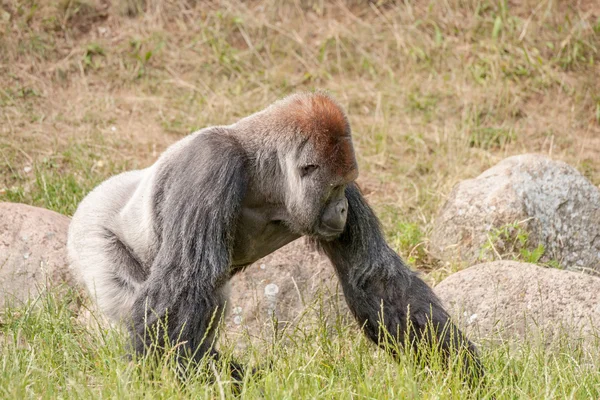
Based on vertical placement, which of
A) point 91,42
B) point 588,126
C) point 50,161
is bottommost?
point 588,126

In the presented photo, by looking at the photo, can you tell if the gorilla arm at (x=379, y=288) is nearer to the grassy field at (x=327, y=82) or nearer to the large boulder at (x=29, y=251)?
the grassy field at (x=327, y=82)

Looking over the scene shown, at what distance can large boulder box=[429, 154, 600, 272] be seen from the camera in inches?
204

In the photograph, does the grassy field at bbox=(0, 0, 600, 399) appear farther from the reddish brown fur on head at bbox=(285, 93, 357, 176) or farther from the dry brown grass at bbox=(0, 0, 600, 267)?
the reddish brown fur on head at bbox=(285, 93, 357, 176)

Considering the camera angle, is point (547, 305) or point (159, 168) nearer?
point (159, 168)

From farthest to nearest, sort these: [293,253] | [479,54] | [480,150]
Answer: [479,54] → [480,150] → [293,253]

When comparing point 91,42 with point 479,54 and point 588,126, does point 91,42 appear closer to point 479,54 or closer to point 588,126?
point 479,54

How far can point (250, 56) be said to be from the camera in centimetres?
786

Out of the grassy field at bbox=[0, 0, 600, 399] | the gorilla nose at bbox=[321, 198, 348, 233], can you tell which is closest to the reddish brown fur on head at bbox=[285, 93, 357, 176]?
the gorilla nose at bbox=[321, 198, 348, 233]

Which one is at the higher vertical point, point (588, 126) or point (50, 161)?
point (50, 161)

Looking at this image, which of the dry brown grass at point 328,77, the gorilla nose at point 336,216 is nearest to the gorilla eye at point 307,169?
the gorilla nose at point 336,216

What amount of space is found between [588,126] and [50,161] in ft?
14.3

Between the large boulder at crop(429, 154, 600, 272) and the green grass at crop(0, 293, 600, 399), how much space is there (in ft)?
4.42

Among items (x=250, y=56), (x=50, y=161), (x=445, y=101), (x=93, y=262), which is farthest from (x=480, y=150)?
(x=93, y=262)

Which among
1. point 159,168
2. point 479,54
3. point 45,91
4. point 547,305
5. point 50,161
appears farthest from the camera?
point 479,54
